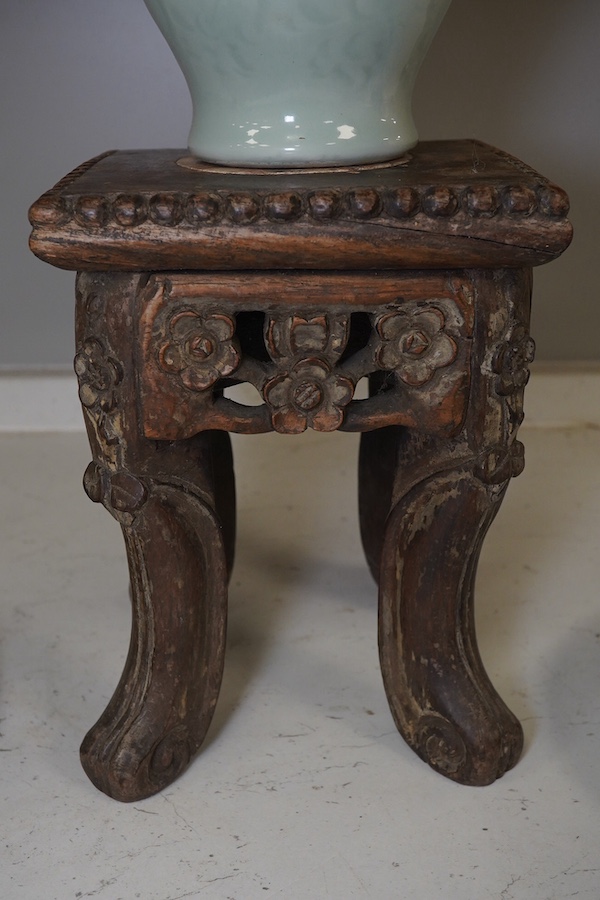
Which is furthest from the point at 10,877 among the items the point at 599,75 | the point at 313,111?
the point at 599,75

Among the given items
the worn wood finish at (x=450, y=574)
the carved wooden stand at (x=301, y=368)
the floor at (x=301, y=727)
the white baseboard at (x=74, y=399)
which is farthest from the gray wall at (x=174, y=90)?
the worn wood finish at (x=450, y=574)

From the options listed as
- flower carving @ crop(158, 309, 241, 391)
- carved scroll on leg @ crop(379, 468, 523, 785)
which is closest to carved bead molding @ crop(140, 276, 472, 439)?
flower carving @ crop(158, 309, 241, 391)

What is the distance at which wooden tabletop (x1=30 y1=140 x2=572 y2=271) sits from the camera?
74cm

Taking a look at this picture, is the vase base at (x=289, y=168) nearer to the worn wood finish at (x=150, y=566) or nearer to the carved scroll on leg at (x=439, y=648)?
the worn wood finish at (x=150, y=566)

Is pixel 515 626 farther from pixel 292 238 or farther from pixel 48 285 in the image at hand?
pixel 48 285

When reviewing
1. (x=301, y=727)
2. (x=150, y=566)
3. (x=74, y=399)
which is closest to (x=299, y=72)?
(x=150, y=566)

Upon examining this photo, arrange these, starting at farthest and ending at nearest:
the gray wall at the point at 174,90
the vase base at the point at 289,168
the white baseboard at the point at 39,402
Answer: the white baseboard at the point at 39,402 → the gray wall at the point at 174,90 → the vase base at the point at 289,168

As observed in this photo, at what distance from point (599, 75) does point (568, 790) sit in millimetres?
1032

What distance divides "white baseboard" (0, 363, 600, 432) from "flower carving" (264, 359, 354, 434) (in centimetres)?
94

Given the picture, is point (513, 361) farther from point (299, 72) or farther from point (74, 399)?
point (74, 399)

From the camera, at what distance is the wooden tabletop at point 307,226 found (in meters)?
0.74

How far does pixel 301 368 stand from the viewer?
2.58ft

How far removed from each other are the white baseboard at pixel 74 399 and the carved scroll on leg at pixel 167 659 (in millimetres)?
830

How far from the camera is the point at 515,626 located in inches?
45.4
